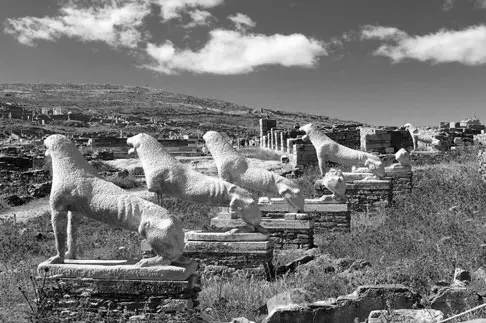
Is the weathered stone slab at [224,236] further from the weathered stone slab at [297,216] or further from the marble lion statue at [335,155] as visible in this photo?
the marble lion statue at [335,155]

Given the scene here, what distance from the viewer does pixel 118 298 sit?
602 cm

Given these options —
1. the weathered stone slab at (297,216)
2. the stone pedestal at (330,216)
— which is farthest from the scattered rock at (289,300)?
the stone pedestal at (330,216)

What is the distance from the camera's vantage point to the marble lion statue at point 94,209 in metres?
5.98

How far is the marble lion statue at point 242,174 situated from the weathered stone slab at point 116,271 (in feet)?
11.9

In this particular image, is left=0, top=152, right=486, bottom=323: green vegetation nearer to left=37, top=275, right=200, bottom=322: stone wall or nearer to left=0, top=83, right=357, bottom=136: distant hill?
left=37, top=275, right=200, bottom=322: stone wall

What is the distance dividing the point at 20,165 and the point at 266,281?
1982cm

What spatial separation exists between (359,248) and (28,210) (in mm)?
12217

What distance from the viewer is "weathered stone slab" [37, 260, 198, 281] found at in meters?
5.87

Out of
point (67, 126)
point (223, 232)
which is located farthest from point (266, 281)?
point (67, 126)

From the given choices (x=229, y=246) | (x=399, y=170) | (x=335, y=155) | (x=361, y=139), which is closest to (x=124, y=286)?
(x=229, y=246)

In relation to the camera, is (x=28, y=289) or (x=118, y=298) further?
(x=28, y=289)

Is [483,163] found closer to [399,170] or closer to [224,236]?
[399,170]

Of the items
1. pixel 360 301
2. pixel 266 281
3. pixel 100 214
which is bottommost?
pixel 266 281

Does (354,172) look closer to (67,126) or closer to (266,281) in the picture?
(266,281)
